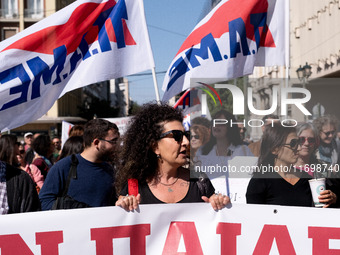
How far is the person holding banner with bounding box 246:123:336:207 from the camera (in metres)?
3.66

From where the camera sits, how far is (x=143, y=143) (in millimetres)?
3512

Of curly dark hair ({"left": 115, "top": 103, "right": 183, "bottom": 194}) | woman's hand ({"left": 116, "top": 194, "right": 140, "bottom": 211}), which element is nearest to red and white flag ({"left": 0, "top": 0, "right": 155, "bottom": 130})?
curly dark hair ({"left": 115, "top": 103, "right": 183, "bottom": 194})

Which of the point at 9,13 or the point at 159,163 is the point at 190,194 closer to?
the point at 159,163

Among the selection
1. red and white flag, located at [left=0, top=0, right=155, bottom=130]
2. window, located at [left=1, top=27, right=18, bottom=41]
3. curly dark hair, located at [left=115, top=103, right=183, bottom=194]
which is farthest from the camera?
window, located at [left=1, top=27, right=18, bottom=41]

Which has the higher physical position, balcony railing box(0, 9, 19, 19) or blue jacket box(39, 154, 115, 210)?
balcony railing box(0, 9, 19, 19)

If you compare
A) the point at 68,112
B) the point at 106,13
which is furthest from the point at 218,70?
the point at 68,112

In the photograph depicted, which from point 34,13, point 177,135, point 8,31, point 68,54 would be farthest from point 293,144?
point 8,31

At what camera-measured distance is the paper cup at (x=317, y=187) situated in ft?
11.5

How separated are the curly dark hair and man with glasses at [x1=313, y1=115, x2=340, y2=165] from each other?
86cm

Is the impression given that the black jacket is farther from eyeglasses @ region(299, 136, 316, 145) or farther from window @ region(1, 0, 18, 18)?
window @ region(1, 0, 18, 18)

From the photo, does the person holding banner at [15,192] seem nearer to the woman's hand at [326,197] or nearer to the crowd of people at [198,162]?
the crowd of people at [198,162]

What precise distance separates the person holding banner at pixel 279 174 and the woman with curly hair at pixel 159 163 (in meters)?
0.50

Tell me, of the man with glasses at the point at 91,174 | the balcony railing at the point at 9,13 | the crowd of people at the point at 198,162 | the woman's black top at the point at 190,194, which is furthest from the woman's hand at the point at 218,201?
the balcony railing at the point at 9,13

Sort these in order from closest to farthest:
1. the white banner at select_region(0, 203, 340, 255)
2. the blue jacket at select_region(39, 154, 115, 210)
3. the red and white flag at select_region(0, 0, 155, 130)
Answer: the white banner at select_region(0, 203, 340, 255) → the blue jacket at select_region(39, 154, 115, 210) → the red and white flag at select_region(0, 0, 155, 130)
